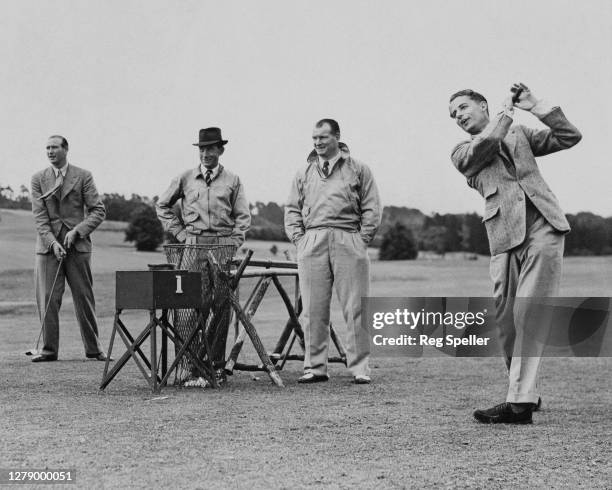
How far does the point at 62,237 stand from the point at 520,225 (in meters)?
5.88

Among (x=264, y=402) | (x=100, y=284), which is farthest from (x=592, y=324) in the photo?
(x=100, y=284)

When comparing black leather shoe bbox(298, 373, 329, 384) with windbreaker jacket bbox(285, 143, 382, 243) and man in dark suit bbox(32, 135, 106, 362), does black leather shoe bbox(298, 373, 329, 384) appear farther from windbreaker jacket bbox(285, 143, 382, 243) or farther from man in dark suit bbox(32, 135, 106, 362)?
man in dark suit bbox(32, 135, 106, 362)

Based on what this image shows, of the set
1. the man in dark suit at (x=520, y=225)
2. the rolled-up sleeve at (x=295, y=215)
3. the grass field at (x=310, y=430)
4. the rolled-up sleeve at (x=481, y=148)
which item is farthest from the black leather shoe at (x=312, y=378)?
the rolled-up sleeve at (x=481, y=148)

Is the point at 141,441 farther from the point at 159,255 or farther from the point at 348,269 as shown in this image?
the point at 159,255

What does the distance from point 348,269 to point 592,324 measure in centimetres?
360

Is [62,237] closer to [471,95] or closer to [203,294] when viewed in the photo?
[203,294]

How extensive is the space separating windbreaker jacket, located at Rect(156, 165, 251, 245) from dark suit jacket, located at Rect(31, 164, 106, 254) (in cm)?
186

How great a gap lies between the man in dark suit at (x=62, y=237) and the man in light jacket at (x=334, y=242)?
9.27ft

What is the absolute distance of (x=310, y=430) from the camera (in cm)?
576

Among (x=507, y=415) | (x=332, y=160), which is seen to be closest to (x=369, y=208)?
(x=332, y=160)

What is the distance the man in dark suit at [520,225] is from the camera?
590 cm

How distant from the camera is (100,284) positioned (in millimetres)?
27281

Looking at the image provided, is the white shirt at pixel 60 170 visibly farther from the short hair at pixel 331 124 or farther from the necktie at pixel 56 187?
the short hair at pixel 331 124

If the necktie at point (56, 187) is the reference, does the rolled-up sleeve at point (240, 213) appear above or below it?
below
